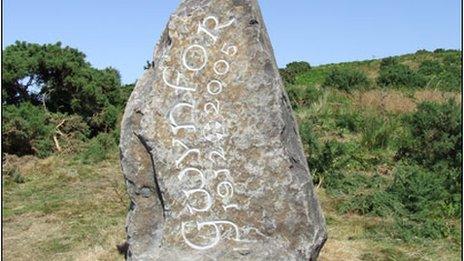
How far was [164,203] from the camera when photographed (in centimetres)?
414

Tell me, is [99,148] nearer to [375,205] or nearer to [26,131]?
[26,131]

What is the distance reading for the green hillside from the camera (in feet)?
18.7

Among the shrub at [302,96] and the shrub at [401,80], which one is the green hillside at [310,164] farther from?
the shrub at [401,80]

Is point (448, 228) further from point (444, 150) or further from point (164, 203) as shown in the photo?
point (164, 203)

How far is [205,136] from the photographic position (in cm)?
407

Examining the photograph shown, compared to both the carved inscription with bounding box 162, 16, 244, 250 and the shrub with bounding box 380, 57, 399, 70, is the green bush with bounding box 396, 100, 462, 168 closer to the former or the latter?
the carved inscription with bounding box 162, 16, 244, 250

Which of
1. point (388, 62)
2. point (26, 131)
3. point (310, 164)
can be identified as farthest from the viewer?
point (388, 62)

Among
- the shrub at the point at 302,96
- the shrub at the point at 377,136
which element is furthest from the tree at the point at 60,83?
the shrub at the point at 377,136

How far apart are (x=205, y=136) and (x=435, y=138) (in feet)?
16.3

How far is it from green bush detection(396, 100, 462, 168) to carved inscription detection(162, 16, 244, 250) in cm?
429

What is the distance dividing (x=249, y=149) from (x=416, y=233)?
2.43m

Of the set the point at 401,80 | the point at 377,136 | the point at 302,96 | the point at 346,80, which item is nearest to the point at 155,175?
the point at 377,136

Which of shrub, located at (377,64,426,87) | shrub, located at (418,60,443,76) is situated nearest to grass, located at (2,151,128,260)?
shrub, located at (377,64,426,87)

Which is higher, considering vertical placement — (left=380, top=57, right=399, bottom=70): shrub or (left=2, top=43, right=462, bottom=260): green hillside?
(left=380, top=57, right=399, bottom=70): shrub
